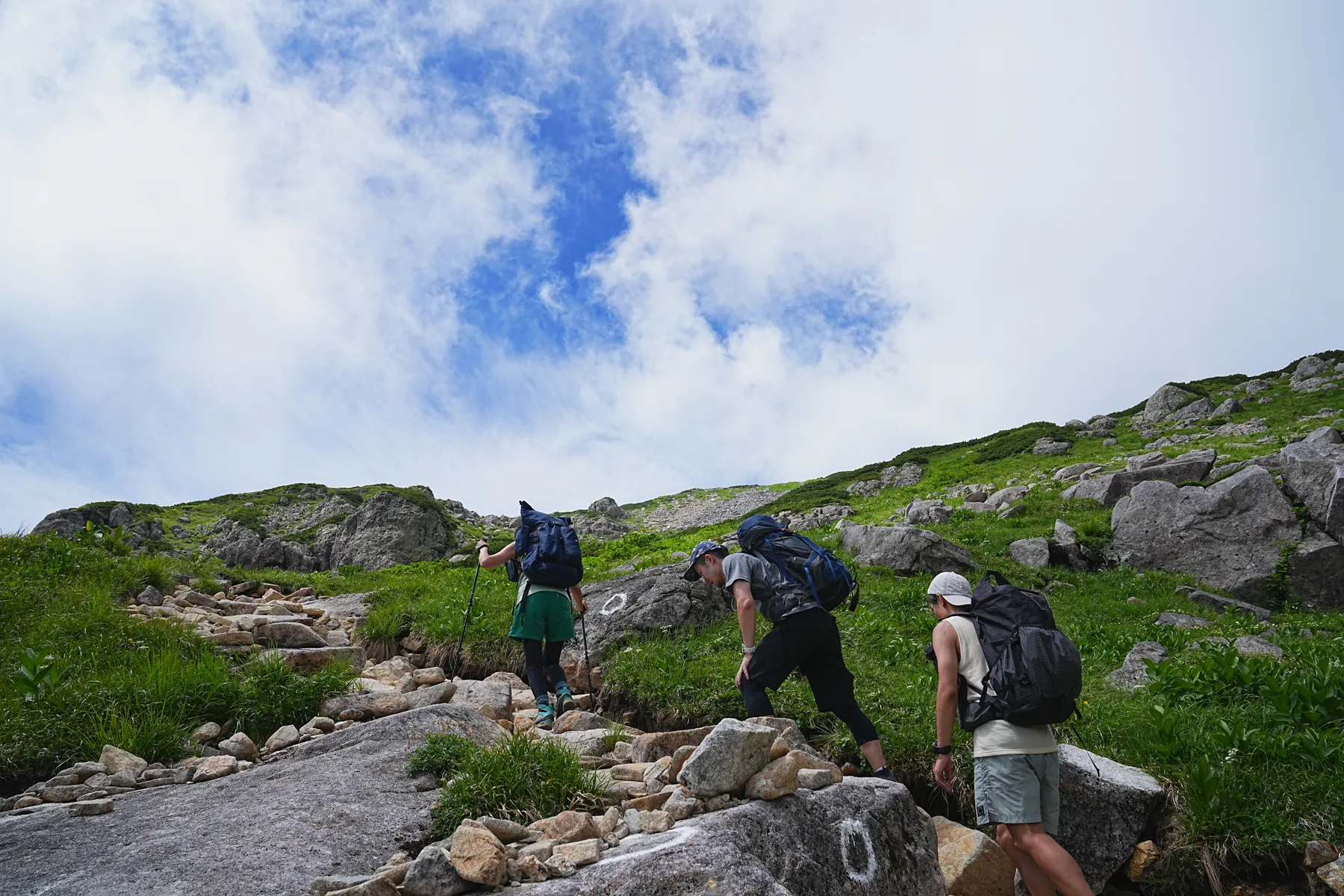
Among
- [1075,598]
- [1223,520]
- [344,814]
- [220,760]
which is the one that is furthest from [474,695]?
[1223,520]

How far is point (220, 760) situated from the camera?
686cm

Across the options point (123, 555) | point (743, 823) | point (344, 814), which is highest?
point (123, 555)

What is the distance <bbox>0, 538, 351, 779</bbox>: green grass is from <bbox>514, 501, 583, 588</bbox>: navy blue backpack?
2.75 m

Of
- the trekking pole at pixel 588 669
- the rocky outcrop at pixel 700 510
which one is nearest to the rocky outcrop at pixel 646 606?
the trekking pole at pixel 588 669

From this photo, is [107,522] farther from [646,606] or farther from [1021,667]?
[1021,667]

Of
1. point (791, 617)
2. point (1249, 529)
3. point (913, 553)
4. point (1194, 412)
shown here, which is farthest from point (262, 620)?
point (1194, 412)

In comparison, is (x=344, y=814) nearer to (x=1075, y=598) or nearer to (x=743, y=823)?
(x=743, y=823)

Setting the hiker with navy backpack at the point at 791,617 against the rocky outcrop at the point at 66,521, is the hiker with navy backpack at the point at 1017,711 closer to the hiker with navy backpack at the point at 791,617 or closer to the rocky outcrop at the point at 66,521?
the hiker with navy backpack at the point at 791,617

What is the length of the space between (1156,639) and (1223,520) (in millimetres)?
10198

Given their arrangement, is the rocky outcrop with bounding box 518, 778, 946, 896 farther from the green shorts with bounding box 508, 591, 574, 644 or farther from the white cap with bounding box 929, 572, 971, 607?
the green shorts with bounding box 508, 591, 574, 644

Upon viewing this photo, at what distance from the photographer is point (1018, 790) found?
18.0ft

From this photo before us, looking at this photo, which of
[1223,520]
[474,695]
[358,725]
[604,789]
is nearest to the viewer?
[604,789]

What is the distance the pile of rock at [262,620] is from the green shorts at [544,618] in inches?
121

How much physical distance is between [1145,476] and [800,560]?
2270 centimetres
